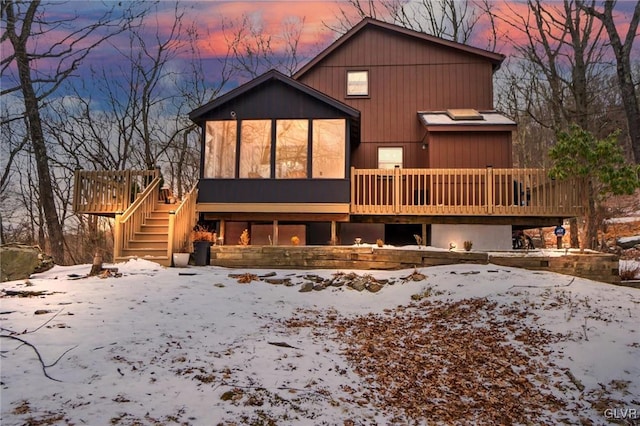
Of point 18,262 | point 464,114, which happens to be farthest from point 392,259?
point 18,262

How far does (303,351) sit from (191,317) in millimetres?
1946

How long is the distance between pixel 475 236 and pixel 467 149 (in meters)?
2.99

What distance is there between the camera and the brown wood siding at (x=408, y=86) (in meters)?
14.3

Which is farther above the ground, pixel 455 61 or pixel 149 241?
pixel 455 61

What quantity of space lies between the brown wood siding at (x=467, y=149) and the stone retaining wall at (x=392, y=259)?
4.45 m

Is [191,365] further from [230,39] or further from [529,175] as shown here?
[230,39]

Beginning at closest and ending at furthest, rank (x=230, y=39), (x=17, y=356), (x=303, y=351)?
(x=17, y=356)
(x=303, y=351)
(x=230, y=39)

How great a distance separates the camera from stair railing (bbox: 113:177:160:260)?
374 inches

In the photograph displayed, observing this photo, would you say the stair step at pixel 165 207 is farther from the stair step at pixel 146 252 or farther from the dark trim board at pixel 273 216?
the stair step at pixel 146 252

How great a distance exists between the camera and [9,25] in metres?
11.1

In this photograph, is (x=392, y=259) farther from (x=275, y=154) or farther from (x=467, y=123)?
(x=467, y=123)

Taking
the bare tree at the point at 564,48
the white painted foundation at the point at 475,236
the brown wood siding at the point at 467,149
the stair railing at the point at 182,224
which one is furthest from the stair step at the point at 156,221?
the bare tree at the point at 564,48

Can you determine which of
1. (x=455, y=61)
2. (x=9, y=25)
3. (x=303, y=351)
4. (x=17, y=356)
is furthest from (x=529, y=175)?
(x=9, y=25)

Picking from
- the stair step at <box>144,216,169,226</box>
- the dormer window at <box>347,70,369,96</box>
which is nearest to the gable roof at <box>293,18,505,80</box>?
the dormer window at <box>347,70,369,96</box>
